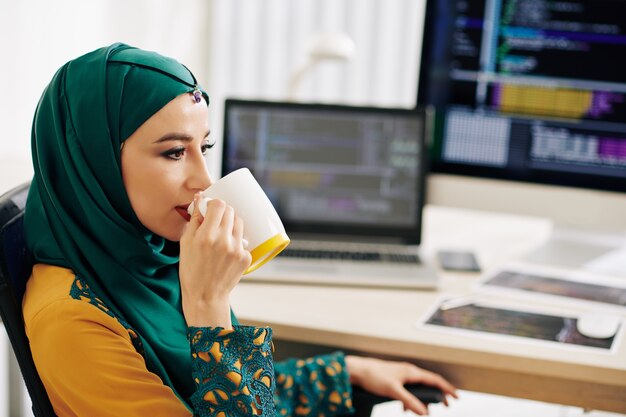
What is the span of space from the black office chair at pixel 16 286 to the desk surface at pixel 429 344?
1.48 ft

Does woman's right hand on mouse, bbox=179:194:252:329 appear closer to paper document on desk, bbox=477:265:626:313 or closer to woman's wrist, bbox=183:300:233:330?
woman's wrist, bbox=183:300:233:330

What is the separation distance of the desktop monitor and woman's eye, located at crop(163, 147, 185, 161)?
0.93 meters

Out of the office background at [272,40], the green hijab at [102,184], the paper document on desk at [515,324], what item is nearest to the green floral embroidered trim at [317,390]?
the paper document on desk at [515,324]

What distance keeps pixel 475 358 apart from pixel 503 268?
0.47m

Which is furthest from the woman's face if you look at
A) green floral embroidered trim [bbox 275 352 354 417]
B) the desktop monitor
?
the desktop monitor

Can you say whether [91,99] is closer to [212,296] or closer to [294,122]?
[212,296]

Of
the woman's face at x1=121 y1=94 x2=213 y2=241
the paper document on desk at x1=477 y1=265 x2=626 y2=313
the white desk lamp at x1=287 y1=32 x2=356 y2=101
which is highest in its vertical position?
the white desk lamp at x1=287 y1=32 x2=356 y2=101

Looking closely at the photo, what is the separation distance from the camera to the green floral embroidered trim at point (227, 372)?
0.98 meters

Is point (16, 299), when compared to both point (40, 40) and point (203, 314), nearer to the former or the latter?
point (203, 314)

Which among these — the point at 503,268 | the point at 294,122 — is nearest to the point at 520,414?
the point at 503,268

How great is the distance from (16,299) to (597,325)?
940 mm

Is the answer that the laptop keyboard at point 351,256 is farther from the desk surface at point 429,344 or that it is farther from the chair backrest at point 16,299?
the chair backrest at point 16,299

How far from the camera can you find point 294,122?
175 centimetres

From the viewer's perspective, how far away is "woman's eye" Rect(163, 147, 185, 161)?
3.37ft
